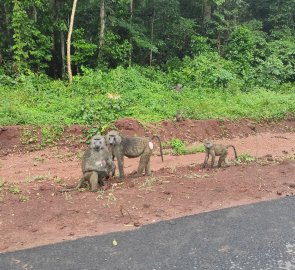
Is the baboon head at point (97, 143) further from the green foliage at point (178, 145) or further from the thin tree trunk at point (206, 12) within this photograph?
the thin tree trunk at point (206, 12)

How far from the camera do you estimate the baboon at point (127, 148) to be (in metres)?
7.70

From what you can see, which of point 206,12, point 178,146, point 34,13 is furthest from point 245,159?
point 206,12

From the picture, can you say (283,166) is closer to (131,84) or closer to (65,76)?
(131,84)

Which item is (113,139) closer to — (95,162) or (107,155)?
(107,155)

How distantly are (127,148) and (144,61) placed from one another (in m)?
14.9

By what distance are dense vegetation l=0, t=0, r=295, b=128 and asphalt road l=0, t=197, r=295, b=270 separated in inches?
247

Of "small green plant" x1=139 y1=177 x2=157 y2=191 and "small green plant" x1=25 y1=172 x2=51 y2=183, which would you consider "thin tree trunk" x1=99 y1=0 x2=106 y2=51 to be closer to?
"small green plant" x1=25 y1=172 x2=51 y2=183

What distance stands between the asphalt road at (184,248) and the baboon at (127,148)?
1953 millimetres

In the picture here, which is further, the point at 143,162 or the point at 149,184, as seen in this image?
the point at 143,162

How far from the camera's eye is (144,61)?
72.7 ft

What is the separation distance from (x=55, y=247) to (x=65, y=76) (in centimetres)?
1445

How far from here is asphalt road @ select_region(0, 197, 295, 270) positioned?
5.11 metres

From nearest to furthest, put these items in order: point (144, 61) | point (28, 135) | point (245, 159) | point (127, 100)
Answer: point (245, 159) → point (28, 135) → point (127, 100) → point (144, 61)

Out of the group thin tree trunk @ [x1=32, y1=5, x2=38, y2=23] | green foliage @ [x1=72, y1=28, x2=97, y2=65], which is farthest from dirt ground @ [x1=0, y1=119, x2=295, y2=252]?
thin tree trunk @ [x1=32, y1=5, x2=38, y2=23]
